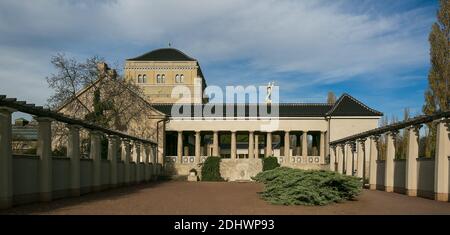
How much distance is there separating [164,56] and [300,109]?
28204mm

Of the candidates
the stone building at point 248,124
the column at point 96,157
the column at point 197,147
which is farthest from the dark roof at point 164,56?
the column at point 96,157

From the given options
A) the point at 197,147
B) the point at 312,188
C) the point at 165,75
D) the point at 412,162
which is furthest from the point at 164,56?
the point at 312,188

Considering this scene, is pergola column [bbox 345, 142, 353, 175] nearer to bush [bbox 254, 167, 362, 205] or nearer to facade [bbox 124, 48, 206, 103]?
bush [bbox 254, 167, 362, 205]

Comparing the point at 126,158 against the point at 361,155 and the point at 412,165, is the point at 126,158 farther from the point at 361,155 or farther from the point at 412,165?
the point at 412,165

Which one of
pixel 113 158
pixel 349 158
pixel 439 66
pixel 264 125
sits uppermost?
pixel 439 66

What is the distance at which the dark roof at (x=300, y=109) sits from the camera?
53625 mm

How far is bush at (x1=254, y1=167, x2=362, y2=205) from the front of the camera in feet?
57.4

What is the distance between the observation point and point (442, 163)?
61.6ft

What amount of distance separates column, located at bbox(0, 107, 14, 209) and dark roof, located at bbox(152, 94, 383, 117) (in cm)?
4035

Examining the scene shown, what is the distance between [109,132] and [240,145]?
56820mm

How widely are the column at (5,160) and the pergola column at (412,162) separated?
18.0m

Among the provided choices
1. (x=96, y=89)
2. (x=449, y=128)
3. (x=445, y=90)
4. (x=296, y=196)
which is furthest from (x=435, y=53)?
(x=96, y=89)

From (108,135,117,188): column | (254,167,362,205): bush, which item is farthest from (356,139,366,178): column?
(108,135,117,188): column

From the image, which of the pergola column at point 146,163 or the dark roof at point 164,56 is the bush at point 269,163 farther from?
the dark roof at point 164,56
